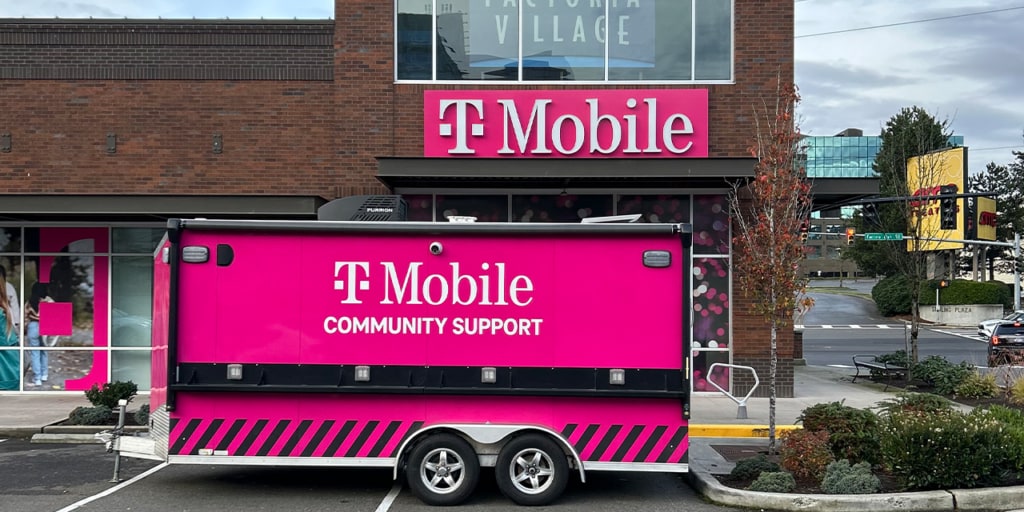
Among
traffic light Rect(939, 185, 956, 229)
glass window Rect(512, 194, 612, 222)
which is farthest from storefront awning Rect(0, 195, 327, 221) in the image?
traffic light Rect(939, 185, 956, 229)

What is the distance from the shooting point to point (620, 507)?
7.69 m

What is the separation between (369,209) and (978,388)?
11349 mm

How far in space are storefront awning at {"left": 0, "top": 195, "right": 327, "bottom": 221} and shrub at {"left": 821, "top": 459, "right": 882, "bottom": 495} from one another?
28.7 ft

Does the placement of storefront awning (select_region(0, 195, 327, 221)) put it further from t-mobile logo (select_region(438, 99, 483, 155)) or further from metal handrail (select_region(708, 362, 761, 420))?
metal handrail (select_region(708, 362, 761, 420))

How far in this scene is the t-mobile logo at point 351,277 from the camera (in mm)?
7773

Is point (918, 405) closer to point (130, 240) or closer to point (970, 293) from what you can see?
point (130, 240)

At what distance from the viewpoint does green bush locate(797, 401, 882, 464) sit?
8586mm

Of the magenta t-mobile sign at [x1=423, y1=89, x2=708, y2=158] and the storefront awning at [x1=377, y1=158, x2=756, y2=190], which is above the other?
the magenta t-mobile sign at [x1=423, y1=89, x2=708, y2=158]

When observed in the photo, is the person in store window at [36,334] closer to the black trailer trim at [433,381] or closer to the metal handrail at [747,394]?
the black trailer trim at [433,381]

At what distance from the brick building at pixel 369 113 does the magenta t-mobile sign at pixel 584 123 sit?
0.09ft

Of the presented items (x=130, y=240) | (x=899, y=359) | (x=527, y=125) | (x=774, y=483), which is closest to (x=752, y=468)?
(x=774, y=483)

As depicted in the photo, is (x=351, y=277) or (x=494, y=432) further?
(x=351, y=277)

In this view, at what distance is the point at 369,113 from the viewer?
48.5 ft

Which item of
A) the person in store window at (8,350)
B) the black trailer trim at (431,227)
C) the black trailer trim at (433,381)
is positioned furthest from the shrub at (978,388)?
the person in store window at (8,350)
